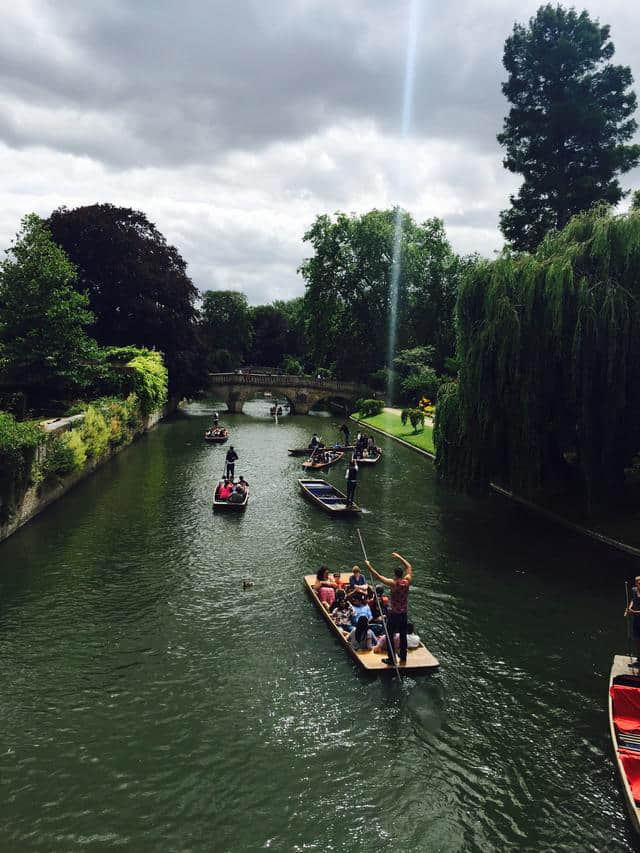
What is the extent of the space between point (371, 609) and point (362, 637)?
139cm

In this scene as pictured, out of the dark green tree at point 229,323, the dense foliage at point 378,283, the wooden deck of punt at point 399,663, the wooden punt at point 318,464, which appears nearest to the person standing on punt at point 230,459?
the wooden punt at point 318,464

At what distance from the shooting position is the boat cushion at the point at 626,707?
944 centimetres

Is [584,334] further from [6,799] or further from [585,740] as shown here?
[6,799]

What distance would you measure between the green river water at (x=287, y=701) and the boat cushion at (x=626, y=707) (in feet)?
1.93

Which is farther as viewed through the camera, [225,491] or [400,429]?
[400,429]

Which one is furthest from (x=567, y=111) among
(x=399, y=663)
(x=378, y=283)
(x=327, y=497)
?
(x=399, y=663)

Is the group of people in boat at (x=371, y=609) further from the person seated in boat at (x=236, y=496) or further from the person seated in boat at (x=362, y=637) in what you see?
the person seated in boat at (x=236, y=496)

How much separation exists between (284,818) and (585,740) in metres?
5.15

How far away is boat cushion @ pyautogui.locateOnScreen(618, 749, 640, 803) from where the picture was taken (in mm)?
7983

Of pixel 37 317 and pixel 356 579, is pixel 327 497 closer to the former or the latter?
pixel 356 579

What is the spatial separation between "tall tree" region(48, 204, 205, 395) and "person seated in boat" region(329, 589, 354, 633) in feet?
142

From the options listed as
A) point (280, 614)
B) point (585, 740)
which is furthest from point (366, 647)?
point (585, 740)

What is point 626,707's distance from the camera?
9.77 metres

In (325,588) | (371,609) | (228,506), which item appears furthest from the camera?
(228,506)
